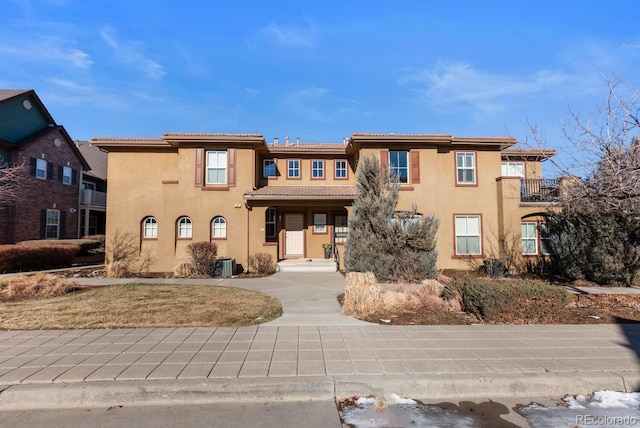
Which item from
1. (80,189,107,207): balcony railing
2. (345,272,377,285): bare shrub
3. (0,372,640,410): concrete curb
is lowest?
(0,372,640,410): concrete curb

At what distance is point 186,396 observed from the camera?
3875 mm

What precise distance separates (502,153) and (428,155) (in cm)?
469

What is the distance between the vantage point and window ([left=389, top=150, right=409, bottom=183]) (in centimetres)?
1623

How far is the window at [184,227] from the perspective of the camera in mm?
16000

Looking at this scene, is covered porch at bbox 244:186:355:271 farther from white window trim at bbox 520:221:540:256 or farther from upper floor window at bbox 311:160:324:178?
white window trim at bbox 520:221:540:256

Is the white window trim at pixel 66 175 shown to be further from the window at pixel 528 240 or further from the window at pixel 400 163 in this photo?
the window at pixel 528 240

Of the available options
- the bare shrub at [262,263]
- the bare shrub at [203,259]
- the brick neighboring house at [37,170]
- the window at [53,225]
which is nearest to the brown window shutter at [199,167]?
the bare shrub at [203,259]

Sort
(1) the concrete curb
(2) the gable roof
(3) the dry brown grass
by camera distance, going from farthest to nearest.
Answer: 1. (2) the gable roof
2. (3) the dry brown grass
3. (1) the concrete curb

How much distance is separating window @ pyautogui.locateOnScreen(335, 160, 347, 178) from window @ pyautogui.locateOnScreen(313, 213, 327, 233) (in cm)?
241

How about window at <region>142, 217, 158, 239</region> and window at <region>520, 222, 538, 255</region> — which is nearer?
window at <region>142, 217, 158, 239</region>

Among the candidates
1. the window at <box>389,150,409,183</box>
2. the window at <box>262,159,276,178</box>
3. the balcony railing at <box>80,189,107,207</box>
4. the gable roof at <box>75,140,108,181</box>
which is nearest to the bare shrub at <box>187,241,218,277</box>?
the window at <box>262,159,276,178</box>

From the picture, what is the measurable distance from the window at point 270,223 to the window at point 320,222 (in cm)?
213

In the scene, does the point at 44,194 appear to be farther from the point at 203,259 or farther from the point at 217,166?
the point at 203,259

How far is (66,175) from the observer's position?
82.2 feet
